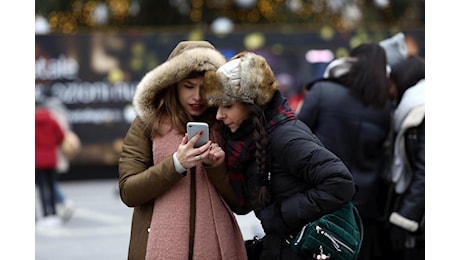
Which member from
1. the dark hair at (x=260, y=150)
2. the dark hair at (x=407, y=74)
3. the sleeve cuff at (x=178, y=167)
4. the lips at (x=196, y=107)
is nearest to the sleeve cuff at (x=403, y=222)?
the dark hair at (x=407, y=74)

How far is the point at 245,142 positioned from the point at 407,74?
6.79 feet

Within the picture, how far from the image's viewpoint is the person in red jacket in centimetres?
958

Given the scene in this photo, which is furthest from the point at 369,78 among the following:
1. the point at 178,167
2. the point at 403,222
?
the point at 178,167

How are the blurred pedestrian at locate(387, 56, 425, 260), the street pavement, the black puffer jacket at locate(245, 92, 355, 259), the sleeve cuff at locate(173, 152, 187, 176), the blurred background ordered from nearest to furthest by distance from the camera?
1. the black puffer jacket at locate(245, 92, 355, 259)
2. the sleeve cuff at locate(173, 152, 187, 176)
3. the blurred pedestrian at locate(387, 56, 425, 260)
4. the street pavement
5. the blurred background

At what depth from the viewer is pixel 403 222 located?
450 cm

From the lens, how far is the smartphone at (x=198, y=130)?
9.77 ft

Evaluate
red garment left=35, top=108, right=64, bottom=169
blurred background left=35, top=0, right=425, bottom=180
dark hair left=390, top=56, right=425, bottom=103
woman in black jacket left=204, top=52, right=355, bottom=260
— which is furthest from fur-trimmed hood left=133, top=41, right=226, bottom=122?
blurred background left=35, top=0, right=425, bottom=180

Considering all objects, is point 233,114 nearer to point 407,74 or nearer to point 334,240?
point 334,240

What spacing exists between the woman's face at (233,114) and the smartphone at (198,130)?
10 cm

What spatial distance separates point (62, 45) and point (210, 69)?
10.7 metres

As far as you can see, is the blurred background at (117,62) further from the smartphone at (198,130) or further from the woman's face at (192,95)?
the smartphone at (198,130)

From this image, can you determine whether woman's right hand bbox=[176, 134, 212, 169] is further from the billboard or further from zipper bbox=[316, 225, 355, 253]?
the billboard

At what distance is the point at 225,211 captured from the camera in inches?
124
